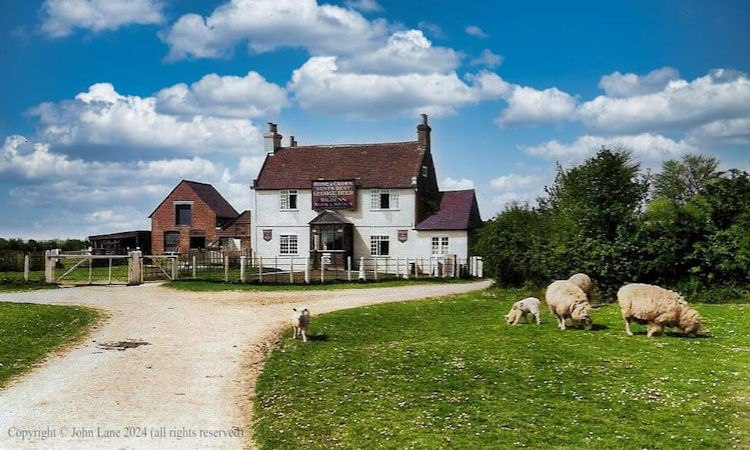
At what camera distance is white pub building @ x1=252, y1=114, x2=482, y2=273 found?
2223 inches

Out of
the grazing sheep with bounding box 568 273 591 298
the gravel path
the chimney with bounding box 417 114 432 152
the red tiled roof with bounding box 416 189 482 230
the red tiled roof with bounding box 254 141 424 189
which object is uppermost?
the chimney with bounding box 417 114 432 152

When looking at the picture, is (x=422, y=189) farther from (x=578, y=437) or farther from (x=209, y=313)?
Answer: (x=578, y=437)

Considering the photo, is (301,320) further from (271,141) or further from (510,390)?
(271,141)

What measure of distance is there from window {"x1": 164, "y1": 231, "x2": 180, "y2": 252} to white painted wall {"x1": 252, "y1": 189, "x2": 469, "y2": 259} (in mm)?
11532

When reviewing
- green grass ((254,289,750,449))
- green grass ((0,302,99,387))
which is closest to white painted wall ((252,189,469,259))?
green grass ((0,302,99,387))

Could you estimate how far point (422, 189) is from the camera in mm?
58531

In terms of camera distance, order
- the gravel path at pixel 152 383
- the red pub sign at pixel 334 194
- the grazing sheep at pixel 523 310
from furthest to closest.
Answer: the red pub sign at pixel 334 194, the grazing sheep at pixel 523 310, the gravel path at pixel 152 383

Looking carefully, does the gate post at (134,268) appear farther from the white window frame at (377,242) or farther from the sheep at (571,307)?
the sheep at (571,307)

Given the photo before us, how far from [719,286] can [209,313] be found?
21747mm

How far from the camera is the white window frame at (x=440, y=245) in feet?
180

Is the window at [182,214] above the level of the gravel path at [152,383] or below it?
above

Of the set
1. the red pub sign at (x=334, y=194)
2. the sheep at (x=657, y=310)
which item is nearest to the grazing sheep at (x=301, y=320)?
the sheep at (x=657, y=310)

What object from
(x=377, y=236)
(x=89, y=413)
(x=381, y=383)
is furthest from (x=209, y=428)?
(x=377, y=236)

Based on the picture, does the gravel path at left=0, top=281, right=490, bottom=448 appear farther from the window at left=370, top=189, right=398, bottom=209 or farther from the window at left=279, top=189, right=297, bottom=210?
the window at left=279, top=189, right=297, bottom=210
